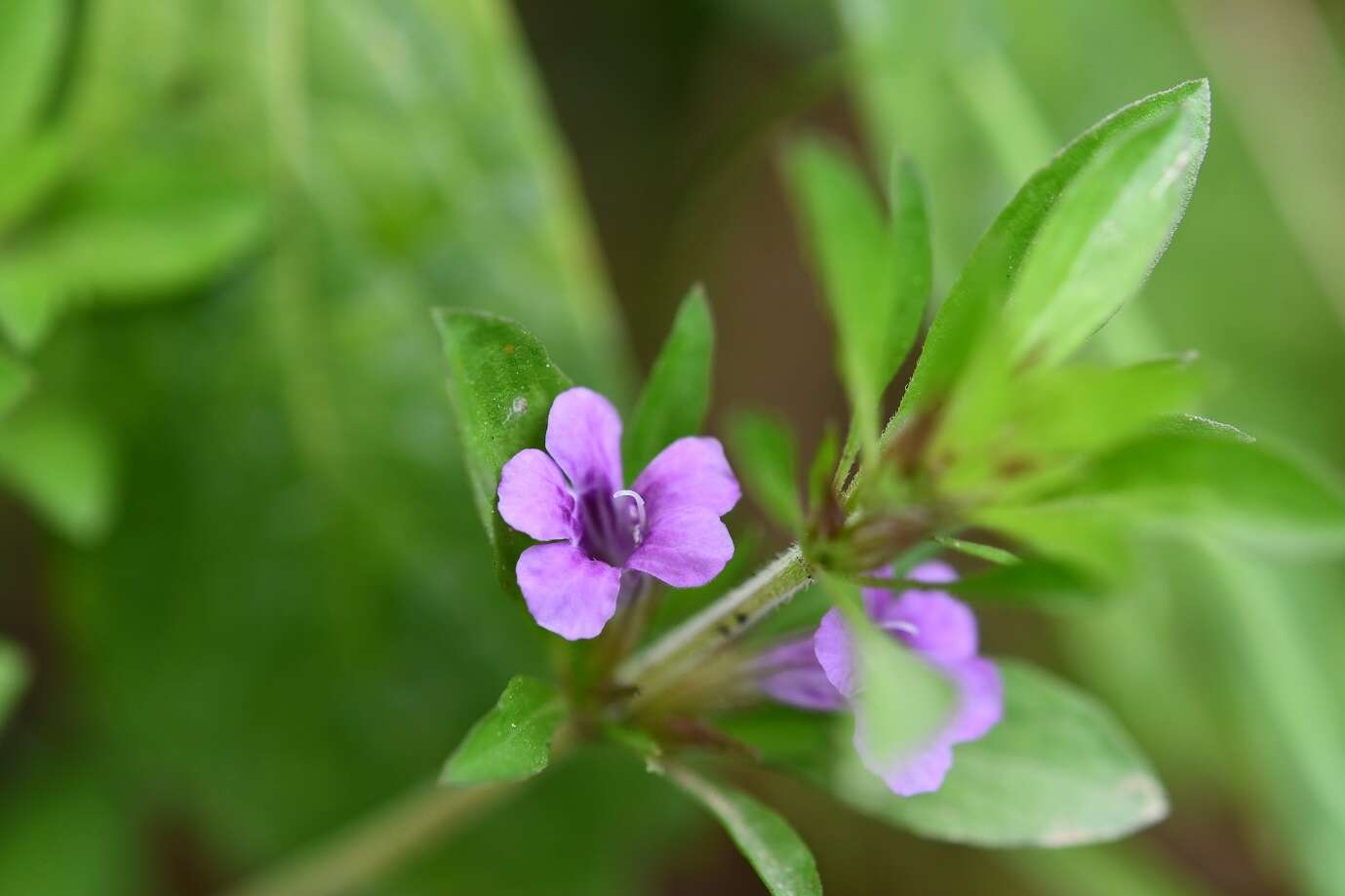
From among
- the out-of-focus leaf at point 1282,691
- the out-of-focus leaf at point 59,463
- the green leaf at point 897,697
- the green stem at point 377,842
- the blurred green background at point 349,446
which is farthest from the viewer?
the out-of-focus leaf at point 1282,691

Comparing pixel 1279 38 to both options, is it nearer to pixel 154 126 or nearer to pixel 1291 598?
pixel 1291 598

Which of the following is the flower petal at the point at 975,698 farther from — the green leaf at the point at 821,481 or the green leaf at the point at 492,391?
the green leaf at the point at 492,391

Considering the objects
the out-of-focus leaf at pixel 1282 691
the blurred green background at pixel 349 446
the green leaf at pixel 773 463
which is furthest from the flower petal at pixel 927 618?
the out-of-focus leaf at pixel 1282 691

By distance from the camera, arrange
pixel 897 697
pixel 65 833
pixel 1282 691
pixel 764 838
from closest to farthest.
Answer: pixel 897 697
pixel 764 838
pixel 65 833
pixel 1282 691

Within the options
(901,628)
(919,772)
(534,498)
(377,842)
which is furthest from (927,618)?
(377,842)

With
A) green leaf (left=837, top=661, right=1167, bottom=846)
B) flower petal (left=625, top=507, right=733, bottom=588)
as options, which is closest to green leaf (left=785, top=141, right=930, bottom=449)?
flower petal (left=625, top=507, right=733, bottom=588)

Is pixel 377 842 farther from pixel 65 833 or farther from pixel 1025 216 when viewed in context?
pixel 1025 216

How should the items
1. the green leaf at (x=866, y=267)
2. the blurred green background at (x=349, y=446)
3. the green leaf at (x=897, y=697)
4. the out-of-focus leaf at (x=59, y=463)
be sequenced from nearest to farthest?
the green leaf at (x=897, y=697) < the green leaf at (x=866, y=267) < the out-of-focus leaf at (x=59, y=463) < the blurred green background at (x=349, y=446)

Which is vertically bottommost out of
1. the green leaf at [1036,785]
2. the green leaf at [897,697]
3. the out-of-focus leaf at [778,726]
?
the green leaf at [1036,785]
